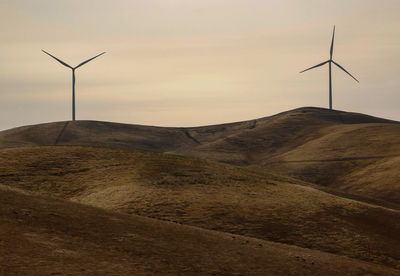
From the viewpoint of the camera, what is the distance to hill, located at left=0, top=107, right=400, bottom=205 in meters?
97.7

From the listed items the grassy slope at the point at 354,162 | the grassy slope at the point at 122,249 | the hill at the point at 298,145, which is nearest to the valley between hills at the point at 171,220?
the grassy slope at the point at 122,249

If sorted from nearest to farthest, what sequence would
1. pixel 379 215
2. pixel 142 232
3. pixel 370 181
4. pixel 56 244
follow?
pixel 56 244
pixel 142 232
pixel 379 215
pixel 370 181

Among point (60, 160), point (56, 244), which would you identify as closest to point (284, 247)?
Result: point (56, 244)

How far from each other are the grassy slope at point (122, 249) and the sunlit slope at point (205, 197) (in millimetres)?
4900

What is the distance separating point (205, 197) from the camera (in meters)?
42.2

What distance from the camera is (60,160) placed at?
55.4 m

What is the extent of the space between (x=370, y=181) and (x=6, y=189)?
77.8 m

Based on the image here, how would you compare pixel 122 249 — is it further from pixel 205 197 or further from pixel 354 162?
pixel 354 162

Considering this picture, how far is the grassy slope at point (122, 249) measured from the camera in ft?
60.3

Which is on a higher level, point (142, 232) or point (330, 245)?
point (142, 232)

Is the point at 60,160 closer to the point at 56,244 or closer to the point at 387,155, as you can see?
the point at 56,244

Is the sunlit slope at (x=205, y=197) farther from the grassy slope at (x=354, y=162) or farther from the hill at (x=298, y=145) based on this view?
the grassy slope at (x=354, y=162)

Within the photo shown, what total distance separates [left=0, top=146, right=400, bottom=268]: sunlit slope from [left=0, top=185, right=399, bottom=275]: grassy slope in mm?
4900

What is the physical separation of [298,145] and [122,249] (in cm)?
13514
